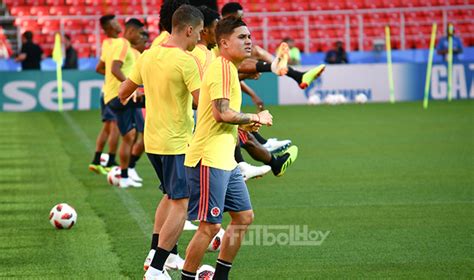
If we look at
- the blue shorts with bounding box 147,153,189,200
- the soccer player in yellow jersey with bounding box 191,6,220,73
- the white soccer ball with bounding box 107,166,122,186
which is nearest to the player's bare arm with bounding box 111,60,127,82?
the white soccer ball with bounding box 107,166,122,186

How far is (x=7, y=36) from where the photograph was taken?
108ft

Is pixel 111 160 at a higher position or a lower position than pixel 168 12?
lower

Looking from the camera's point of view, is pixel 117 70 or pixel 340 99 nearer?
pixel 117 70

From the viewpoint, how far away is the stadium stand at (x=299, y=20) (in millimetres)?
33031

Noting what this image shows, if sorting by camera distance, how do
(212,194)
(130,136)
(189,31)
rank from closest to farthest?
(212,194), (189,31), (130,136)

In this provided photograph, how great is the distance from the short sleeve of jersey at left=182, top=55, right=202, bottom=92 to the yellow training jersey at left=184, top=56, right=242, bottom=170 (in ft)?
1.49

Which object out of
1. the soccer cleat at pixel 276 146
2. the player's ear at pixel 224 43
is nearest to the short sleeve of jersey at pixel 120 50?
the soccer cleat at pixel 276 146

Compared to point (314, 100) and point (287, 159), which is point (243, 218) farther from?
point (314, 100)

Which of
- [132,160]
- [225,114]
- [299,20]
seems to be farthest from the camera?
[299,20]

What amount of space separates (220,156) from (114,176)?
7.02m

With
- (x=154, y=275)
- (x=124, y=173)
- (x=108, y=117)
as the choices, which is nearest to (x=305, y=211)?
(x=124, y=173)

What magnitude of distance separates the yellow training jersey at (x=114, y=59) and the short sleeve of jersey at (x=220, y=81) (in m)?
7.37

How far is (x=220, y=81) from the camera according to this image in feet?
23.7

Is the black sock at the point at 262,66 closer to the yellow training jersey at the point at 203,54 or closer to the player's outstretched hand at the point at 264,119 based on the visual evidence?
the yellow training jersey at the point at 203,54
